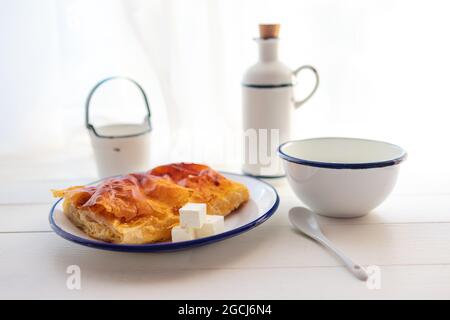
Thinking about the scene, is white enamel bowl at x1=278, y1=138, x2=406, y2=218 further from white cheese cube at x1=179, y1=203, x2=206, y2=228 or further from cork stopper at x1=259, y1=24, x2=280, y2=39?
cork stopper at x1=259, y1=24, x2=280, y2=39

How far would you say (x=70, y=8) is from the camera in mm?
1311

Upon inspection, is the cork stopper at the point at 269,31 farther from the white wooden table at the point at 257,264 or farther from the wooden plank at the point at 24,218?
the wooden plank at the point at 24,218

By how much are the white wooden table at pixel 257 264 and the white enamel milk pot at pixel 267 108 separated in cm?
22

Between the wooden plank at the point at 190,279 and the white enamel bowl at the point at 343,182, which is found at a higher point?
the white enamel bowl at the point at 343,182

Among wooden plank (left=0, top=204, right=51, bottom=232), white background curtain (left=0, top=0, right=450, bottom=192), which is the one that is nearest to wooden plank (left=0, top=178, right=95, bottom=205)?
wooden plank (left=0, top=204, right=51, bottom=232)

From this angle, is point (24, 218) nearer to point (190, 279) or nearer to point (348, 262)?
point (190, 279)

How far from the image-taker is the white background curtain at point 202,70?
4.13ft

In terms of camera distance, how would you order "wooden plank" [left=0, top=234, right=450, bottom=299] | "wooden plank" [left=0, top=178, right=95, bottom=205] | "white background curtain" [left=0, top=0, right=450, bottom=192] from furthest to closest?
"white background curtain" [left=0, top=0, right=450, bottom=192] < "wooden plank" [left=0, top=178, right=95, bottom=205] < "wooden plank" [left=0, top=234, right=450, bottom=299]

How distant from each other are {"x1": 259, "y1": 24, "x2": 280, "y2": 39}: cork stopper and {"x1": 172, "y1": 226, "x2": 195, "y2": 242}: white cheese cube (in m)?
0.53

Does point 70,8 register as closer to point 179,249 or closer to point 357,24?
point 357,24

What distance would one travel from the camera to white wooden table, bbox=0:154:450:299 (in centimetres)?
60

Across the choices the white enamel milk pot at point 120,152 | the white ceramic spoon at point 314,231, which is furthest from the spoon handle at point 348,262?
the white enamel milk pot at point 120,152

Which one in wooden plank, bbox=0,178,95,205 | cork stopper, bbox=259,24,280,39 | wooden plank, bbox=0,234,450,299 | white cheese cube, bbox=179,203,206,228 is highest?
cork stopper, bbox=259,24,280,39

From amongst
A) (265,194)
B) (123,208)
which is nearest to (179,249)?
(123,208)
